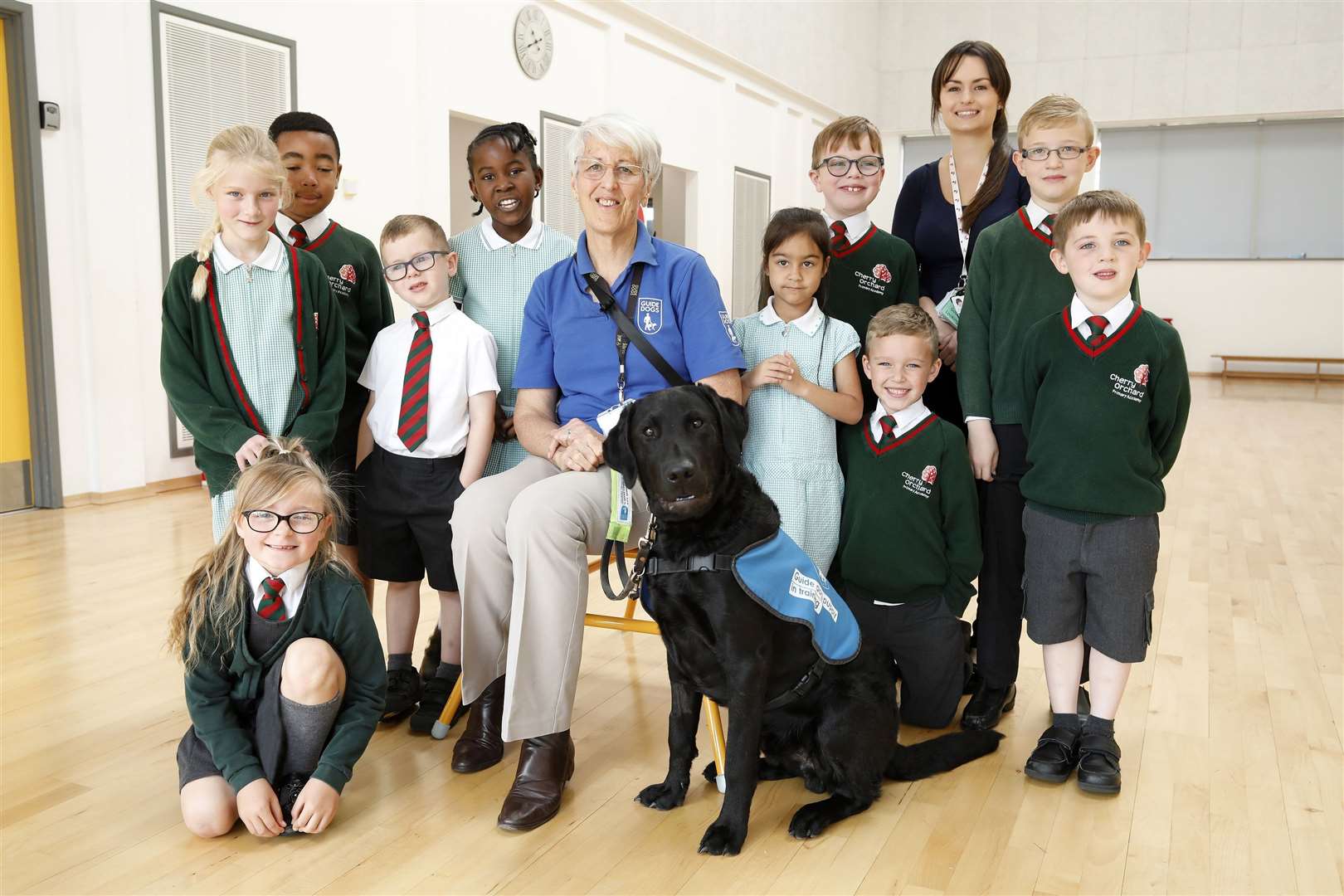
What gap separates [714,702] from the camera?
230 centimetres

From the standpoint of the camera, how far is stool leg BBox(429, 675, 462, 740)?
2586 millimetres

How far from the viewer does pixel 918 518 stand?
260cm

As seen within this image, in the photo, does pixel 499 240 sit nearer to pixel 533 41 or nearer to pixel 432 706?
pixel 432 706

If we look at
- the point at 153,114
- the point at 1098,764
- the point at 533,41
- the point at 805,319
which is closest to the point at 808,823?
the point at 1098,764

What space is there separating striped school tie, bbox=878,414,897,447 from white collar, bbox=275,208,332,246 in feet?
5.28

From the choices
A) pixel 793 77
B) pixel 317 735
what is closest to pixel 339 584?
pixel 317 735

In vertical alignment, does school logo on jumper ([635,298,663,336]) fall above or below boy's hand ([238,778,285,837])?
above

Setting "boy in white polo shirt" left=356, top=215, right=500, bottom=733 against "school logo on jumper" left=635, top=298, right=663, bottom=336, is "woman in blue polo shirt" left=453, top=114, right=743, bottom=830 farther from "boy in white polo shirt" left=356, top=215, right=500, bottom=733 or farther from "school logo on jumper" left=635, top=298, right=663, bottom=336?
"boy in white polo shirt" left=356, top=215, right=500, bottom=733

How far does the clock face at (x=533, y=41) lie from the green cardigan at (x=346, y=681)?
257 inches

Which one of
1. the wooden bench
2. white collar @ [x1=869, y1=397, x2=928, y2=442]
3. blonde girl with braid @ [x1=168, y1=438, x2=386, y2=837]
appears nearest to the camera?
blonde girl with braid @ [x1=168, y1=438, x2=386, y2=837]

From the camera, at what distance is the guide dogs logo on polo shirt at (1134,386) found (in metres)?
2.28

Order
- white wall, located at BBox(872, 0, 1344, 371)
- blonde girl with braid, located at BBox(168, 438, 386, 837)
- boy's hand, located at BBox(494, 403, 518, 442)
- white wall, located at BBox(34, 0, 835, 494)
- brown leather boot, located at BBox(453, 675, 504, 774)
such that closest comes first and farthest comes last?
blonde girl with braid, located at BBox(168, 438, 386, 837), brown leather boot, located at BBox(453, 675, 504, 774), boy's hand, located at BBox(494, 403, 518, 442), white wall, located at BBox(34, 0, 835, 494), white wall, located at BBox(872, 0, 1344, 371)

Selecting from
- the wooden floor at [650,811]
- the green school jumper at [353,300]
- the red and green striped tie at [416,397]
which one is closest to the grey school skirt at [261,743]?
the wooden floor at [650,811]

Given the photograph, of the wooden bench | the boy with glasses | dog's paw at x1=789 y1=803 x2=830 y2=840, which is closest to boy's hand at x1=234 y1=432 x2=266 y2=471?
dog's paw at x1=789 y1=803 x2=830 y2=840
